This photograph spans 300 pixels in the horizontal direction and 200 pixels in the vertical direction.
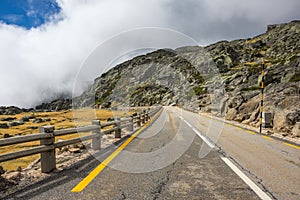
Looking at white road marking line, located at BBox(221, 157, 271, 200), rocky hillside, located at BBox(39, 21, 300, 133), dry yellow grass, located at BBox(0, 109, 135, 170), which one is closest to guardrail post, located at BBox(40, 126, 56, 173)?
white road marking line, located at BBox(221, 157, 271, 200)

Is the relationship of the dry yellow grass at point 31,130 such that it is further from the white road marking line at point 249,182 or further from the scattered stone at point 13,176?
the white road marking line at point 249,182

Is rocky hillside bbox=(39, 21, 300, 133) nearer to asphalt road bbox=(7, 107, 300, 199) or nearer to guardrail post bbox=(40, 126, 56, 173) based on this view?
asphalt road bbox=(7, 107, 300, 199)

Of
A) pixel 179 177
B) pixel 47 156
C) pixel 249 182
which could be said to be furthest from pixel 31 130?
pixel 249 182

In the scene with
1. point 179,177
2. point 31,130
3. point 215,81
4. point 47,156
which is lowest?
point 31,130

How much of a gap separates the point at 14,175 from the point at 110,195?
246 centimetres

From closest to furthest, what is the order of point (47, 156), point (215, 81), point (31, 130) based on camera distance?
1. point (47, 156)
2. point (31, 130)
3. point (215, 81)

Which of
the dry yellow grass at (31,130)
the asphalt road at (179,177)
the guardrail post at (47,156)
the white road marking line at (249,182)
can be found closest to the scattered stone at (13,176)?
the guardrail post at (47,156)

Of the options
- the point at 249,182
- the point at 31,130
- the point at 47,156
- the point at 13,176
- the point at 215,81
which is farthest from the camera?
the point at 215,81

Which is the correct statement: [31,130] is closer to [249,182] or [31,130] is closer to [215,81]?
[249,182]

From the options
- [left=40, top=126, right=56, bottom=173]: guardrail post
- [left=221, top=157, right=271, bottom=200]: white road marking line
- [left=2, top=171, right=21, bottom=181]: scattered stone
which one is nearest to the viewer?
[left=221, top=157, right=271, bottom=200]: white road marking line

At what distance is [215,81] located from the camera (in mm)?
91188

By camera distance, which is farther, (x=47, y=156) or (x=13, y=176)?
(x=47, y=156)

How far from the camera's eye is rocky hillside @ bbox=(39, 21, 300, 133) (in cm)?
2048

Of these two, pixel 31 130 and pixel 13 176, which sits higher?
pixel 13 176
